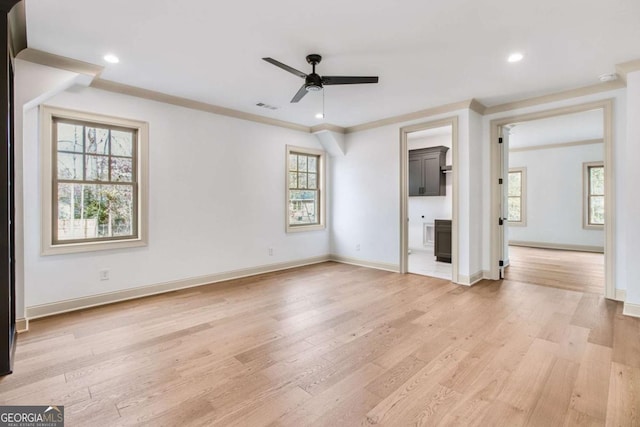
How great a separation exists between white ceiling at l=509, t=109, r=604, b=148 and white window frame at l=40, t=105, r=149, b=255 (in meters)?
5.69

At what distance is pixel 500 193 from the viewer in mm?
4809

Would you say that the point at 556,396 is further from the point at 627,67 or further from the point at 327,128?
the point at 327,128

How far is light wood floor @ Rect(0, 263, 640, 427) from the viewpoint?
1.85m

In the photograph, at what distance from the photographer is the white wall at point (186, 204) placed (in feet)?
11.1

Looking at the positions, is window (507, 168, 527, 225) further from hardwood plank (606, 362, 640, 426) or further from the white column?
hardwood plank (606, 362, 640, 426)

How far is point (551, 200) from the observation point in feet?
26.6

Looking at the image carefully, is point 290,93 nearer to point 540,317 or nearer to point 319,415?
point 319,415

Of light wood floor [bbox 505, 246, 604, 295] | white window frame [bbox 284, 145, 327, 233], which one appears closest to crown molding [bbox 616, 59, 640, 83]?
light wood floor [bbox 505, 246, 604, 295]

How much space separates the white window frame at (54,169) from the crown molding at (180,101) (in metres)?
0.34

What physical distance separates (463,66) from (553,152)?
21.0 ft

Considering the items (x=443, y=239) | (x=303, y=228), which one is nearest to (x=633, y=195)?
(x=443, y=239)

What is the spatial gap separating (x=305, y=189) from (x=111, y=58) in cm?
364

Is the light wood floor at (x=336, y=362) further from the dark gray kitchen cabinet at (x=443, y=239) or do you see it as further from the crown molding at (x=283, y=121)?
the crown molding at (x=283, y=121)

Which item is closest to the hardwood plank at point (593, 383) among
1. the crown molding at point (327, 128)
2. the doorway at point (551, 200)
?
the doorway at point (551, 200)
